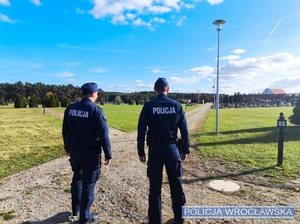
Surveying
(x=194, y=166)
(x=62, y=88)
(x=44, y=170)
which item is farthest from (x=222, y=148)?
(x=62, y=88)

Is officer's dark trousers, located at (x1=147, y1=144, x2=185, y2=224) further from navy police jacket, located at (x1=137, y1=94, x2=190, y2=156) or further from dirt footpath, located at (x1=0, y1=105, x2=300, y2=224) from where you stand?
A: dirt footpath, located at (x1=0, y1=105, x2=300, y2=224)

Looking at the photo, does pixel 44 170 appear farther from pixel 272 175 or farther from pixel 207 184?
pixel 272 175

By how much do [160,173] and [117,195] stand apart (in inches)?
62.5

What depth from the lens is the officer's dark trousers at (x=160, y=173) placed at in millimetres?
3207

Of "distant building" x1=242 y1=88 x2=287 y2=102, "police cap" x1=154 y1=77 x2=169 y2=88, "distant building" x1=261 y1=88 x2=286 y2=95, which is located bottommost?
"police cap" x1=154 y1=77 x2=169 y2=88

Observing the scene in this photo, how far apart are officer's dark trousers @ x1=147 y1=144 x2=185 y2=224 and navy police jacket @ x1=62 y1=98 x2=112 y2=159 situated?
83 centimetres

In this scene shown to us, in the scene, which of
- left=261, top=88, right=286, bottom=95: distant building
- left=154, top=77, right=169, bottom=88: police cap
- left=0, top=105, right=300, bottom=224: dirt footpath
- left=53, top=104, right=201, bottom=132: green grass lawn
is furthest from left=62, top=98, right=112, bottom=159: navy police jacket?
left=261, top=88, right=286, bottom=95: distant building

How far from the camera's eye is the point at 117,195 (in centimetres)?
435

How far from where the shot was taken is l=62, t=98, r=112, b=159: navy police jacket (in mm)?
3268

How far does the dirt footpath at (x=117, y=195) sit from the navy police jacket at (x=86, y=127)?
1308 millimetres

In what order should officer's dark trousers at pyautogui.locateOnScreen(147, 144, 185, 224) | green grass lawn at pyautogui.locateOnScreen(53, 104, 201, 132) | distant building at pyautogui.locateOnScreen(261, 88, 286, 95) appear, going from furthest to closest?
distant building at pyautogui.locateOnScreen(261, 88, 286, 95)
green grass lawn at pyautogui.locateOnScreen(53, 104, 201, 132)
officer's dark trousers at pyautogui.locateOnScreen(147, 144, 185, 224)

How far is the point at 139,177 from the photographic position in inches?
212

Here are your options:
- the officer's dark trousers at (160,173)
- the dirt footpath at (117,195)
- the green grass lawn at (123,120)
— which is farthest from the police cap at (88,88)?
the green grass lawn at (123,120)

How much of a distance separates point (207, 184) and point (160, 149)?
94.2 inches
